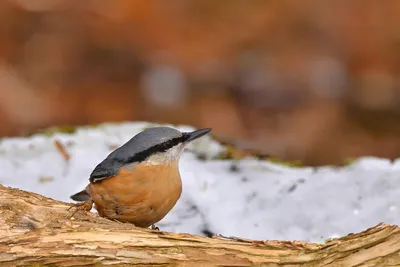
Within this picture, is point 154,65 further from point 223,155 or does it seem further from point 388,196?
point 388,196

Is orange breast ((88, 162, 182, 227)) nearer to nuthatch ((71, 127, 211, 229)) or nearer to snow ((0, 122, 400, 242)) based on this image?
nuthatch ((71, 127, 211, 229))

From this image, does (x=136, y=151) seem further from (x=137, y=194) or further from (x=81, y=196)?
(x=81, y=196)

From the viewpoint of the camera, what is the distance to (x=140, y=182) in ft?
11.6

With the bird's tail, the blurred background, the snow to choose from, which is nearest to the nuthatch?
the bird's tail

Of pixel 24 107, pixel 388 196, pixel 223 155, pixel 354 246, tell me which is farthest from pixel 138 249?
pixel 24 107

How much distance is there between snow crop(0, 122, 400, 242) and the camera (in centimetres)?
411

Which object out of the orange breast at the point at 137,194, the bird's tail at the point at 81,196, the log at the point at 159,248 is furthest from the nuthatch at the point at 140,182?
the log at the point at 159,248

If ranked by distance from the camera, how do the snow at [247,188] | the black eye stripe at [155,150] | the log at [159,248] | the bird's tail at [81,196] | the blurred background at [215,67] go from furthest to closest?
the blurred background at [215,67] < the snow at [247,188] < the bird's tail at [81,196] < the black eye stripe at [155,150] < the log at [159,248]

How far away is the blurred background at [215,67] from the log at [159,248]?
192 inches

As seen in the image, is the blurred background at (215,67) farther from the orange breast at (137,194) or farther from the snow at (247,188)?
the orange breast at (137,194)

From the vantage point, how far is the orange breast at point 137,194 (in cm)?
352

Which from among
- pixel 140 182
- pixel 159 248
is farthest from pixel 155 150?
pixel 159 248

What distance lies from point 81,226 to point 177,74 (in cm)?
585

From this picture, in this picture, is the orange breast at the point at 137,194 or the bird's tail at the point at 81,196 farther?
the bird's tail at the point at 81,196
